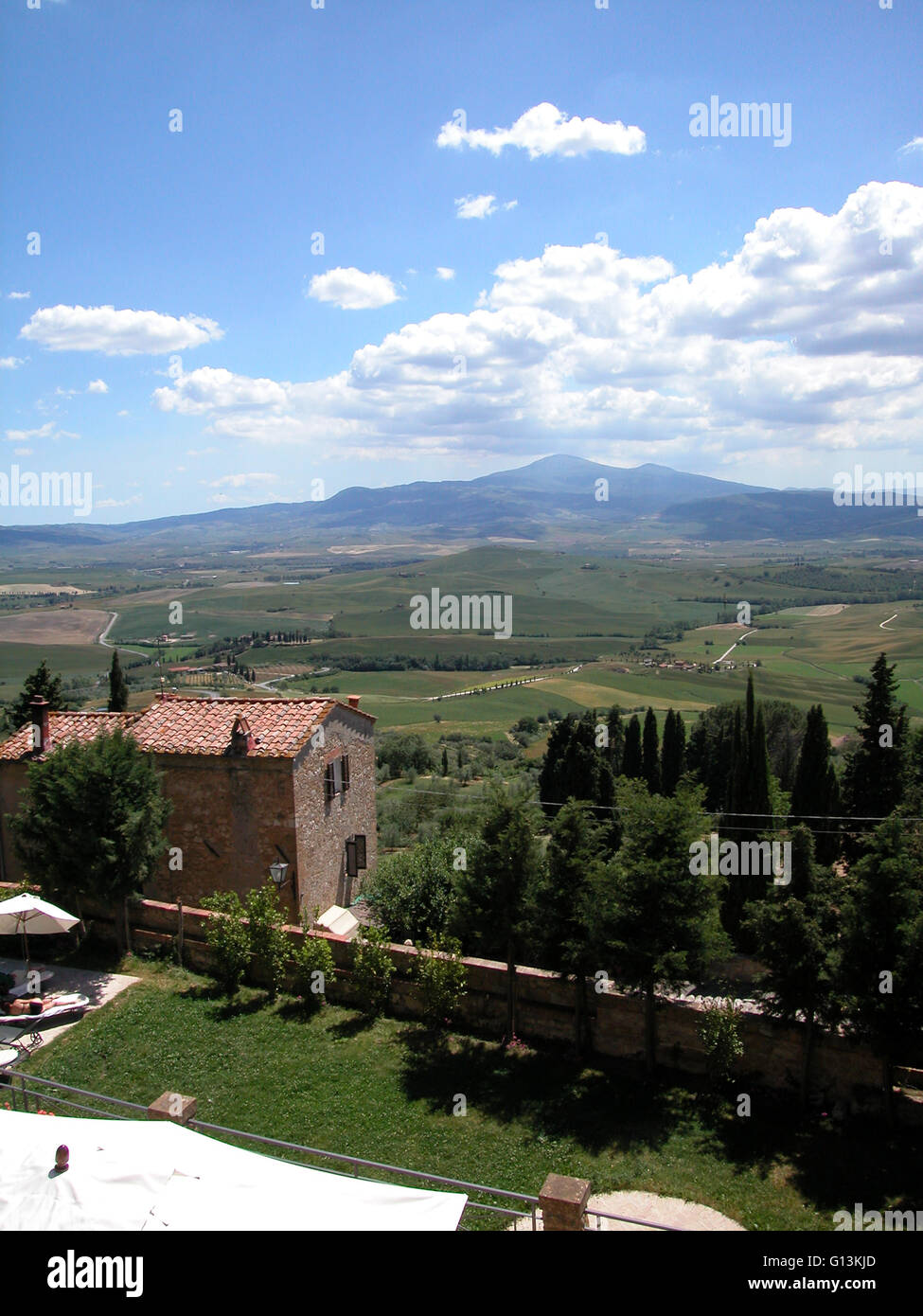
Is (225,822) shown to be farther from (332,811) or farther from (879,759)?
(879,759)

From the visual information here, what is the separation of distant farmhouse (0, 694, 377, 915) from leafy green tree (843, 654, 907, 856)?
16980mm

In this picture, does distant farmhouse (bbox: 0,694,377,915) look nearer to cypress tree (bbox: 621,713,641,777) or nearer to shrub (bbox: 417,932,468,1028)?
shrub (bbox: 417,932,468,1028)

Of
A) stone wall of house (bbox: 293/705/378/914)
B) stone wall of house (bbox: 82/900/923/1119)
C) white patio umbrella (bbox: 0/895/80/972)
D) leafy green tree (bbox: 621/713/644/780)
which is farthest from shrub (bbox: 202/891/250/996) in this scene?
leafy green tree (bbox: 621/713/644/780)

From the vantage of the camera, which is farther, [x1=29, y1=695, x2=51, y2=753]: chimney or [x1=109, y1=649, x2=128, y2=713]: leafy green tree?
[x1=109, y1=649, x2=128, y2=713]: leafy green tree

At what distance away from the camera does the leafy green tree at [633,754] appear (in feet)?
151

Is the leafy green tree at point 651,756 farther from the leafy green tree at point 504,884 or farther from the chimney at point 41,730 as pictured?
the chimney at point 41,730

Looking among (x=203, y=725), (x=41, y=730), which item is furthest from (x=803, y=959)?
(x=41, y=730)

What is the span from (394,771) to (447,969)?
43.2 metres

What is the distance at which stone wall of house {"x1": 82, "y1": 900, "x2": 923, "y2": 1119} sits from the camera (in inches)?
519

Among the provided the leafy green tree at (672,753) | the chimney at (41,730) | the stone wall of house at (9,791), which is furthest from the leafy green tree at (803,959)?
the leafy green tree at (672,753)

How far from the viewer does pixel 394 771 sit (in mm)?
57844

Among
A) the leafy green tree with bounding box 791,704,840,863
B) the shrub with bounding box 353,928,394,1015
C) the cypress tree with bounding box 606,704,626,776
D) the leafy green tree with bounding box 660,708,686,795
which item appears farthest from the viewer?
the cypress tree with bounding box 606,704,626,776

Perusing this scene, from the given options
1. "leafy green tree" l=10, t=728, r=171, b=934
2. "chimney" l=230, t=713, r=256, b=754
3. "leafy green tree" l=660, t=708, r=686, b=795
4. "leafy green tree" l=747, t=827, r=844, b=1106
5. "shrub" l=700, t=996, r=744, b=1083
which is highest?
"chimney" l=230, t=713, r=256, b=754
